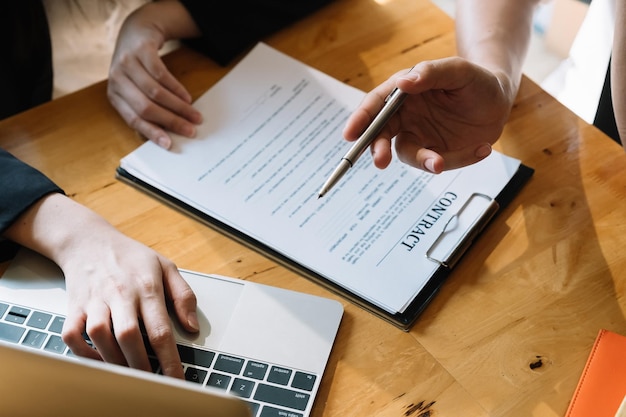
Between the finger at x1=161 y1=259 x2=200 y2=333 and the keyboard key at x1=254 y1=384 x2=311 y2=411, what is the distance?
0.09 meters

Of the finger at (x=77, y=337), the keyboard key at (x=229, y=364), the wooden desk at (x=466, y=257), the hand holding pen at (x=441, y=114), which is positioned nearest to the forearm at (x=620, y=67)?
the wooden desk at (x=466, y=257)

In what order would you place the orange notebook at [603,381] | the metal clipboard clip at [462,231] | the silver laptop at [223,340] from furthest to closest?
the metal clipboard clip at [462,231] → the orange notebook at [603,381] → the silver laptop at [223,340]

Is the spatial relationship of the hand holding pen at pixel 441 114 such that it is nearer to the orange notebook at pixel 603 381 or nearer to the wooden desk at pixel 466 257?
the wooden desk at pixel 466 257

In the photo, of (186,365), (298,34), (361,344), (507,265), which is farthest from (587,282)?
(298,34)

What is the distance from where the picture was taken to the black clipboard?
698 millimetres

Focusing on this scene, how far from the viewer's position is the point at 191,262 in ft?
2.47

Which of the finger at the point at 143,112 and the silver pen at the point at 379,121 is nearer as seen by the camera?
the silver pen at the point at 379,121

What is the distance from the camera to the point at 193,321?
679 millimetres

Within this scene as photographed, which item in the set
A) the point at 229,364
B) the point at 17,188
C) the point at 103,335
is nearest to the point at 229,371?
the point at 229,364

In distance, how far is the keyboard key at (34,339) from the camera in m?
0.68

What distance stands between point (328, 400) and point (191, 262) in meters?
0.22

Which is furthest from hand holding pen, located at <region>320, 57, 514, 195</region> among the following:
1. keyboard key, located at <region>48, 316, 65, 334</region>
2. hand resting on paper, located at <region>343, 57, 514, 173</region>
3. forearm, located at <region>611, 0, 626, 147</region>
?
keyboard key, located at <region>48, 316, 65, 334</region>

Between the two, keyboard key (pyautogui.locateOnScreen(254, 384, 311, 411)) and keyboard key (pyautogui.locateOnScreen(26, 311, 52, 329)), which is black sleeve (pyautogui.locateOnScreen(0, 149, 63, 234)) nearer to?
keyboard key (pyautogui.locateOnScreen(26, 311, 52, 329))

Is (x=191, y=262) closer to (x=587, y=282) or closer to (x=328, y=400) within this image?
(x=328, y=400)
